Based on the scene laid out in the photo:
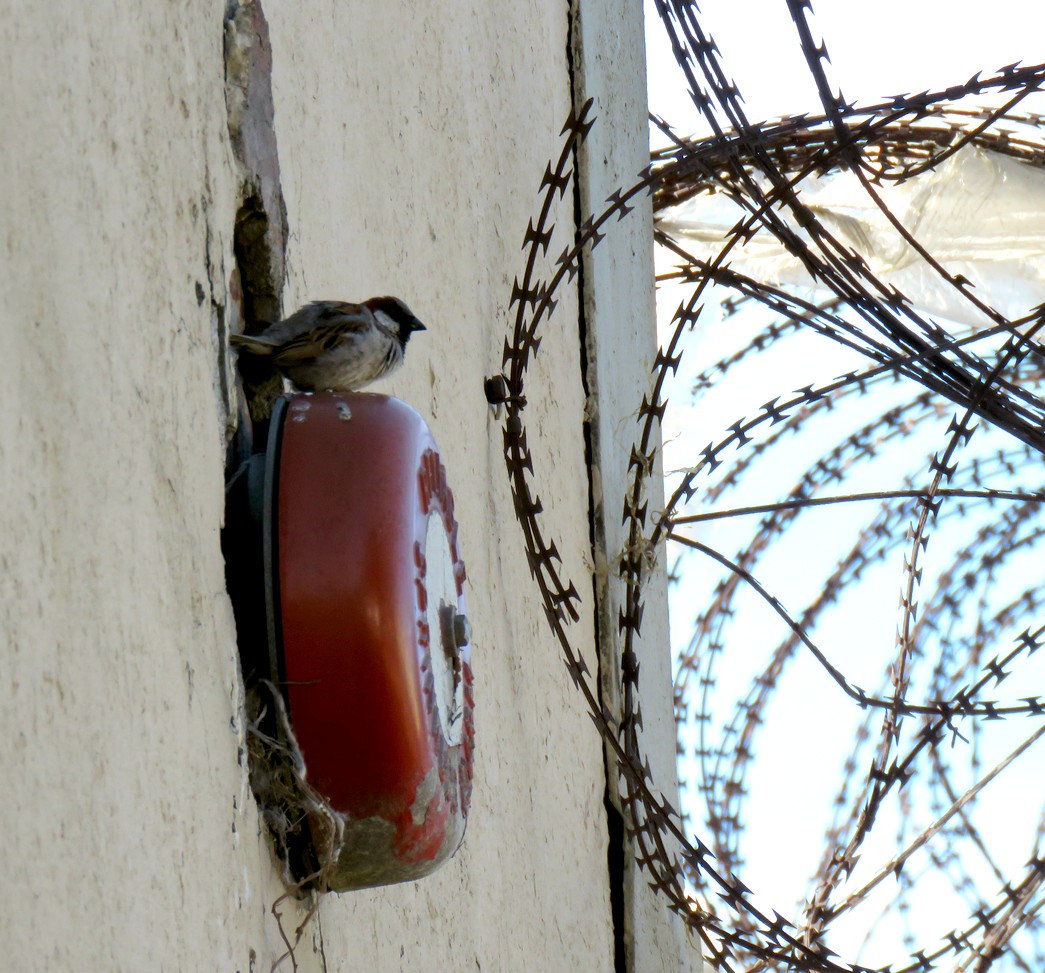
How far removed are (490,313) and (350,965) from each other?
4.81 ft

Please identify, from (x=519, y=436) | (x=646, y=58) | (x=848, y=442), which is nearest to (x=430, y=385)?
(x=519, y=436)

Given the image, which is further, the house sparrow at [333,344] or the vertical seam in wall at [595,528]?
the vertical seam in wall at [595,528]

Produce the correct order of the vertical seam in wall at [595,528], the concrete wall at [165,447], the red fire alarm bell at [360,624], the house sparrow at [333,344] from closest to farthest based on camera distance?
the concrete wall at [165,447] < the red fire alarm bell at [360,624] < the house sparrow at [333,344] < the vertical seam in wall at [595,528]

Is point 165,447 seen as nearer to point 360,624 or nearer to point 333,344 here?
point 360,624

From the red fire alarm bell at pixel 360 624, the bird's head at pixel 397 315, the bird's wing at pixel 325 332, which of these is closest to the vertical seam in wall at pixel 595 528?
the bird's head at pixel 397 315

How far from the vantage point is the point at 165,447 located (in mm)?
1392

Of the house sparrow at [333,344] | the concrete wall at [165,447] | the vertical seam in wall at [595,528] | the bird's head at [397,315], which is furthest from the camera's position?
the vertical seam in wall at [595,528]

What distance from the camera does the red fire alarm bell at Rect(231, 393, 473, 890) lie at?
4.78 feet

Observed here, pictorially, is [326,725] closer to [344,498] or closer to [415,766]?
[415,766]

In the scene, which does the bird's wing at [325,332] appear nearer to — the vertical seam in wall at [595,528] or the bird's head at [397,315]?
the bird's head at [397,315]

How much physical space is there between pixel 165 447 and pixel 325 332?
19.5 inches

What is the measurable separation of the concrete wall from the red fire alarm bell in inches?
2.7

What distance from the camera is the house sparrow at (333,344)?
178cm

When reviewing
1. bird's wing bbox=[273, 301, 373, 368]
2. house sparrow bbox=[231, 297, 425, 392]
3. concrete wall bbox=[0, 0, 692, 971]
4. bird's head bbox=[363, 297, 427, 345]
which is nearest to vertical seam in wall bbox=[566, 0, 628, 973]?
concrete wall bbox=[0, 0, 692, 971]
